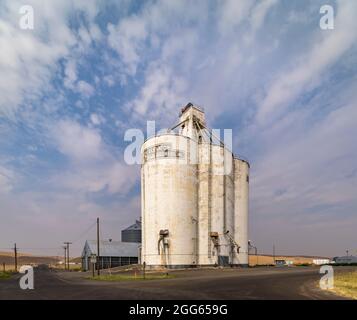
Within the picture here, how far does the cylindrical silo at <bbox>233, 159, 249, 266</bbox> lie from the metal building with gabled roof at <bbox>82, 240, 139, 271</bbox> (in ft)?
79.4

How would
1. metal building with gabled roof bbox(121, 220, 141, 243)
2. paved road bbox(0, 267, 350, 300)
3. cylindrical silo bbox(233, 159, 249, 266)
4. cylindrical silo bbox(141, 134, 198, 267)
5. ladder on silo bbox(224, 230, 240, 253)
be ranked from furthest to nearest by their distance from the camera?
metal building with gabled roof bbox(121, 220, 141, 243), cylindrical silo bbox(233, 159, 249, 266), ladder on silo bbox(224, 230, 240, 253), cylindrical silo bbox(141, 134, 198, 267), paved road bbox(0, 267, 350, 300)

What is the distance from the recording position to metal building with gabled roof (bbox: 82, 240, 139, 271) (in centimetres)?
6982

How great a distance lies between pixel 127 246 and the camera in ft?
248

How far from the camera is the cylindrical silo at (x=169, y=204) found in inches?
2023

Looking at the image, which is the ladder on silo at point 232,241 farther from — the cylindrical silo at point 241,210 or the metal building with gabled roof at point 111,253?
the metal building with gabled roof at point 111,253

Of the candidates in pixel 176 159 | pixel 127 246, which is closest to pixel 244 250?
pixel 176 159

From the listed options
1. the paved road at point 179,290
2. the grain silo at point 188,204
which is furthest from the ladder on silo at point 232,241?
the paved road at point 179,290

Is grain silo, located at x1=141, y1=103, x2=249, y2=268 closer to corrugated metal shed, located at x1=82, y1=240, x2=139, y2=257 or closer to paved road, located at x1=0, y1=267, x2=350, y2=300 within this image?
corrugated metal shed, located at x1=82, y1=240, x2=139, y2=257

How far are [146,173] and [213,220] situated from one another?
511 inches

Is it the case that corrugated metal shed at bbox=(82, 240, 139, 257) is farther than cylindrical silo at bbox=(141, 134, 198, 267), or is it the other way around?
corrugated metal shed at bbox=(82, 240, 139, 257)

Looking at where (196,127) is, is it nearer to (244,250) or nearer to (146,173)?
(146,173)

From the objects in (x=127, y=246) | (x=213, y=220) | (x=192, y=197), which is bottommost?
(x=127, y=246)

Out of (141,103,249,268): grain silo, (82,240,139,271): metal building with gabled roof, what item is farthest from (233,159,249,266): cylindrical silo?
(82,240,139,271): metal building with gabled roof

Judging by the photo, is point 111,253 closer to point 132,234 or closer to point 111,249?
point 111,249
